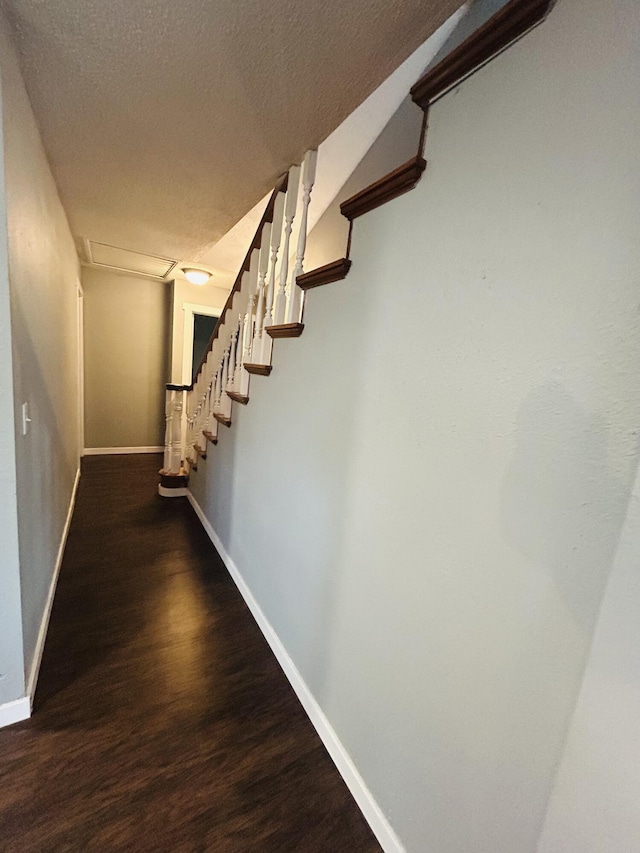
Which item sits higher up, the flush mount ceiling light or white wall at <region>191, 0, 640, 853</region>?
the flush mount ceiling light

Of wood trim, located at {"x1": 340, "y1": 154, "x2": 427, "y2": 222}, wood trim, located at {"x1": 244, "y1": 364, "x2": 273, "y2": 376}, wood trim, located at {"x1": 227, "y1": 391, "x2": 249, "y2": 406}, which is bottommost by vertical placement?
wood trim, located at {"x1": 227, "y1": 391, "x2": 249, "y2": 406}

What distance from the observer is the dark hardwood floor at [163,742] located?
0.98 meters

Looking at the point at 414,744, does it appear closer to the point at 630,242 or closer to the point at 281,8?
the point at 630,242

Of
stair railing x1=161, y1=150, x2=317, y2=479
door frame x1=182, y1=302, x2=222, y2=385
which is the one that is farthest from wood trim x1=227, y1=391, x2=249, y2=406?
door frame x1=182, y1=302, x2=222, y2=385

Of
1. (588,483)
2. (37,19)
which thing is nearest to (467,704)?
(588,483)

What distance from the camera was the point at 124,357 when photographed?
179 inches

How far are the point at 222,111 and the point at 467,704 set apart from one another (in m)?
1.98

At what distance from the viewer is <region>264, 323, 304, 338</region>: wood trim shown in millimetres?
1438

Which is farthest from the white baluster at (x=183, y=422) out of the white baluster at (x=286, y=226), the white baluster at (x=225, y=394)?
the white baluster at (x=286, y=226)

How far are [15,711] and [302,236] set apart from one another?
81.8 inches

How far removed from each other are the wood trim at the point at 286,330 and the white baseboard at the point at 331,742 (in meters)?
1.36

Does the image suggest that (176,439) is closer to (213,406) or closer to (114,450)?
(213,406)

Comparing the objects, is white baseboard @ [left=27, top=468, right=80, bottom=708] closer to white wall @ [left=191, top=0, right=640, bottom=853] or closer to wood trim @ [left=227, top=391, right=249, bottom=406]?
white wall @ [left=191, top=0, right=640, bottom=853]

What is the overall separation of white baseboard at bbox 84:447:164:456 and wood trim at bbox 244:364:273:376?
3.63m
